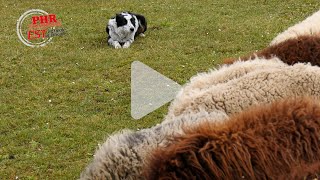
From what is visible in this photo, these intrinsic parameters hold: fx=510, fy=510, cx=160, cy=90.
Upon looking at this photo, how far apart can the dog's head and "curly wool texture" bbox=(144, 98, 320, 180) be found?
7.71 metres

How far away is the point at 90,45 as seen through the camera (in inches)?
425

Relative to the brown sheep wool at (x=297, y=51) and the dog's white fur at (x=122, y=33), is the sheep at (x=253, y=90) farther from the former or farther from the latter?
the dog's white fur at (x=122, y=33)

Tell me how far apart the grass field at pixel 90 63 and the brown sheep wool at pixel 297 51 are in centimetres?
217

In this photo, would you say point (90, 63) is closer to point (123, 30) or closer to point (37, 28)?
point (123, 30)

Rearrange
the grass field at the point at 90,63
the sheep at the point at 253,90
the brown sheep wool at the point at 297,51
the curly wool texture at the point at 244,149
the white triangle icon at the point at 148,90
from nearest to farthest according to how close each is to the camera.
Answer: the curly wool texture at the point at 244,149, the sheep at the point at 253,90, the brown sheep wool at the point at 297,51, the grass field at the point at 90,63, the white triangle icon at the point at 148,90

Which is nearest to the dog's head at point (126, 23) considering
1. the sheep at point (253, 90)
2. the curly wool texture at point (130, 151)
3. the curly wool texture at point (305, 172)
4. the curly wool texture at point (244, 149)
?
the sheep at point (253, 90)

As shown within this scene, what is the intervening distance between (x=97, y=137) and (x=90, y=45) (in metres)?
4.46

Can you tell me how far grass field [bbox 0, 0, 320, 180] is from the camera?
6504 millimetres

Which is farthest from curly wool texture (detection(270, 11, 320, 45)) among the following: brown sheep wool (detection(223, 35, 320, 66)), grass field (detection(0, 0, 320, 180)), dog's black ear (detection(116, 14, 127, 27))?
dog's black ear (detection(116, 14, 127, 27))

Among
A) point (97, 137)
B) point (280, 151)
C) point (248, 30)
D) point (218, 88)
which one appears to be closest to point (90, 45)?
point (248, 30)

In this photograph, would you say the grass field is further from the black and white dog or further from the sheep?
the sheep

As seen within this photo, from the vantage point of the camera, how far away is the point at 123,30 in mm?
10445

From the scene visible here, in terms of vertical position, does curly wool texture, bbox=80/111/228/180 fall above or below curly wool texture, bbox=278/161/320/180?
below

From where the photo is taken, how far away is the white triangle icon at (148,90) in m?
7.55
